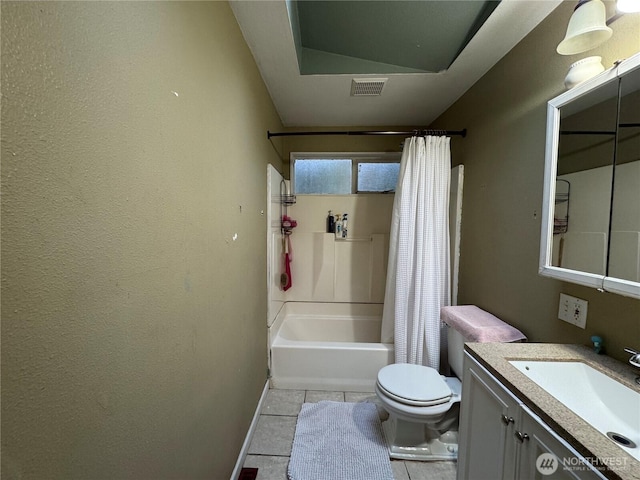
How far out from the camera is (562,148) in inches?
45.9

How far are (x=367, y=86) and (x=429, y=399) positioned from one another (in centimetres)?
207

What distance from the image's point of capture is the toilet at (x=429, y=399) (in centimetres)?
146

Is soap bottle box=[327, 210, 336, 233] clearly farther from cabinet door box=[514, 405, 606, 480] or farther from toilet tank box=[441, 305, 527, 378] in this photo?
cabinet door box=[514, 405, 606, 480]

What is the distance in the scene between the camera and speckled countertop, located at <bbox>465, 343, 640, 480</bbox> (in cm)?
61

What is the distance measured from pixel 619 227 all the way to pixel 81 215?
1605 millimetres

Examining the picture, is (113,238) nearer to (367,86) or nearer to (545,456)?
(545,456)

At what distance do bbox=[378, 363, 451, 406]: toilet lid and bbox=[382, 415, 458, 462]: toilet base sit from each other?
0.21 metres

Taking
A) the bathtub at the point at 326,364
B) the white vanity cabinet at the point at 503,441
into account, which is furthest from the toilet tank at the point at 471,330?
the bathtub at the point at 326,364

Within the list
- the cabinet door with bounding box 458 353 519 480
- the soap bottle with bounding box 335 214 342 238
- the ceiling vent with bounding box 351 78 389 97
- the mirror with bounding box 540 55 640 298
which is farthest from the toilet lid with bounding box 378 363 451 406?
the ceiling vent with bounding box 351 78 389 97

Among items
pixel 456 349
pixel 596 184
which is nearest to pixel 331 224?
pixel 456 349

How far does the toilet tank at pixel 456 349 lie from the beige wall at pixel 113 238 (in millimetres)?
1455

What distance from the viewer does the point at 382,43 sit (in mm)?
1638

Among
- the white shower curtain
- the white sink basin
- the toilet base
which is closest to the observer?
the white sink basin

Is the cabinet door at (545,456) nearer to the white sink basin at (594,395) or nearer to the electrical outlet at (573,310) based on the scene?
the white sink basin at (594,395)
